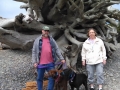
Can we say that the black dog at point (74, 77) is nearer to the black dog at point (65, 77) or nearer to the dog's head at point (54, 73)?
the black dog at point (65, 77)

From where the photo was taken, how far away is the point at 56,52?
5926mm

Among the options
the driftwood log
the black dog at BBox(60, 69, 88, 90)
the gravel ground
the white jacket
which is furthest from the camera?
the driftwood log

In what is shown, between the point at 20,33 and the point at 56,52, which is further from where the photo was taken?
the point at 20,33

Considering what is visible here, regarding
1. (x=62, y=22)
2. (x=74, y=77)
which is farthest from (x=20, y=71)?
(x=74, y=77)

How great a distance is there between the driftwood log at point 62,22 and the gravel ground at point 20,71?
0.61m

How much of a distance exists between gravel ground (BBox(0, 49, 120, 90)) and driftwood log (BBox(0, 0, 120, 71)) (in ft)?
2.00

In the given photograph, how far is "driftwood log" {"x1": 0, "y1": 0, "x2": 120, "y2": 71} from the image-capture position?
8289mm

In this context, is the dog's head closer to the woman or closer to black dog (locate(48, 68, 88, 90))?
black dog (locate(48, 68, 88, 90))

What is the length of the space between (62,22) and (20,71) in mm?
2486

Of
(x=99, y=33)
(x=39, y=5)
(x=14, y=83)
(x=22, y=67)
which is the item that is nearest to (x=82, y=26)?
(x=99, y=33)

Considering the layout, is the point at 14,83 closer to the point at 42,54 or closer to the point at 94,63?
the point at 42,54

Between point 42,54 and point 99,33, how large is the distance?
418 cm

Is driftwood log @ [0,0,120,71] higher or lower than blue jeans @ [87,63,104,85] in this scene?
higher

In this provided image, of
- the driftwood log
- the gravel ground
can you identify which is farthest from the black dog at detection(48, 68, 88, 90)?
the driftwood log
